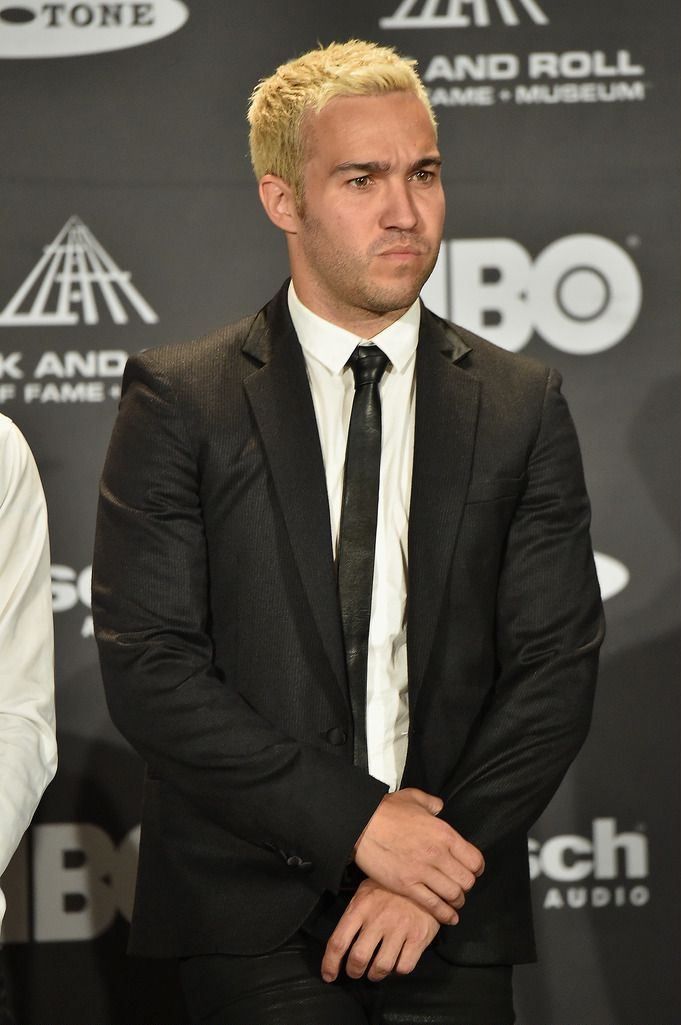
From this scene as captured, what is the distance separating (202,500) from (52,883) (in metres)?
1.51

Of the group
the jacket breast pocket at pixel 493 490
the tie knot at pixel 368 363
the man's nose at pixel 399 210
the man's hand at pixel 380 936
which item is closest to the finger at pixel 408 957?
the man's hand at pixel 380 936

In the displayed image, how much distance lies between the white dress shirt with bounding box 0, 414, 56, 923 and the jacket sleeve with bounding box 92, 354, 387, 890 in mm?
98

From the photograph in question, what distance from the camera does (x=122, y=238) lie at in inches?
131

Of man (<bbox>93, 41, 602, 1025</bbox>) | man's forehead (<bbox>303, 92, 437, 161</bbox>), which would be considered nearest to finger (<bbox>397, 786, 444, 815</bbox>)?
man (<bbox>93, 41, 602, 1025</bbox>)

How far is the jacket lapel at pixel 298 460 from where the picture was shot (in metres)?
2.13

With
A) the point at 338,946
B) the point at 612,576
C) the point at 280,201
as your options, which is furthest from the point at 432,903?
the point at 612,576

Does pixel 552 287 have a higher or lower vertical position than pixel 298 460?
higher

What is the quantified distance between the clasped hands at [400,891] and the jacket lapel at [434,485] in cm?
24

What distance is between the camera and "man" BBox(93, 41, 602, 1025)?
208cm

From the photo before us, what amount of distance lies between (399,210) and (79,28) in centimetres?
151

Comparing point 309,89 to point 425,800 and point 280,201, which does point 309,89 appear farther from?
point 425,800

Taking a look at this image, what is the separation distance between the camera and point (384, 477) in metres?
2.26

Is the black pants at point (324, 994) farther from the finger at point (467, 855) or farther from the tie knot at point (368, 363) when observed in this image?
the tie knot at point (368, 363)

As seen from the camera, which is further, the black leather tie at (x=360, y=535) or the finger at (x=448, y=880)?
the black leather tie at (x=360, y=535)
